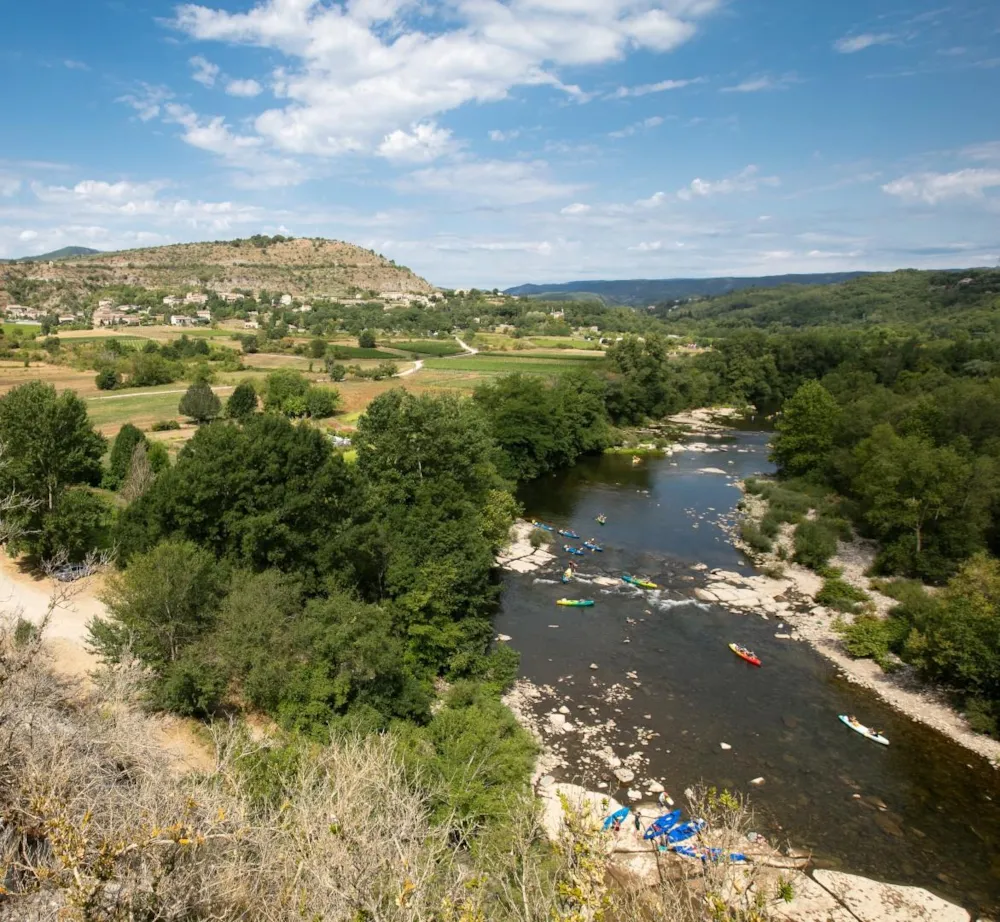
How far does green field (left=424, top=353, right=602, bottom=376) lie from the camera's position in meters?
92.8

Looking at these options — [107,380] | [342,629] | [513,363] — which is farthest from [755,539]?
[107,380]

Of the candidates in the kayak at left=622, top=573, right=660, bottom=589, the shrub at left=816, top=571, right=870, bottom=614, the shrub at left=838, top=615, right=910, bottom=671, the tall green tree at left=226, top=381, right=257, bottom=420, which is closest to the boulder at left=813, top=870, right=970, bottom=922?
the shrub at left=838, top=615, right=910, bottom=671

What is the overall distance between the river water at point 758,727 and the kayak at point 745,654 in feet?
1.22

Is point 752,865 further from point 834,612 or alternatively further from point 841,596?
point 841,596

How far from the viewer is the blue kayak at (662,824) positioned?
17922mm

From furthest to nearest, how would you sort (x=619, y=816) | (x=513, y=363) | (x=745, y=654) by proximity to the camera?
(x=513, y=363) → (x=745, y=654) → (x=619, y=816)

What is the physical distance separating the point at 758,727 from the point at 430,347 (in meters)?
104

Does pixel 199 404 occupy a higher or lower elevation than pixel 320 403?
higher

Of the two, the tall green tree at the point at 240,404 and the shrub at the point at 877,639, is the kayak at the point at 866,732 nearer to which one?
the shrub at the point at 877,639

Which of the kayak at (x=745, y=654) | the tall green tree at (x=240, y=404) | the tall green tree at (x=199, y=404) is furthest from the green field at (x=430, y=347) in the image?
the kayak at (x=745, y=654)

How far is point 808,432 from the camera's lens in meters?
55.1

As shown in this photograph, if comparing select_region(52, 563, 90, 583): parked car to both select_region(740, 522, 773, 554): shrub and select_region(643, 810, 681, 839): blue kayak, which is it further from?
select_region(740, 522, 773, 554): shrub

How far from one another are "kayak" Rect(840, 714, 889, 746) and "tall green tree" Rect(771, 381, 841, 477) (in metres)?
32.3

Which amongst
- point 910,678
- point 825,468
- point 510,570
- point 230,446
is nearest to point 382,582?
point 230,446
